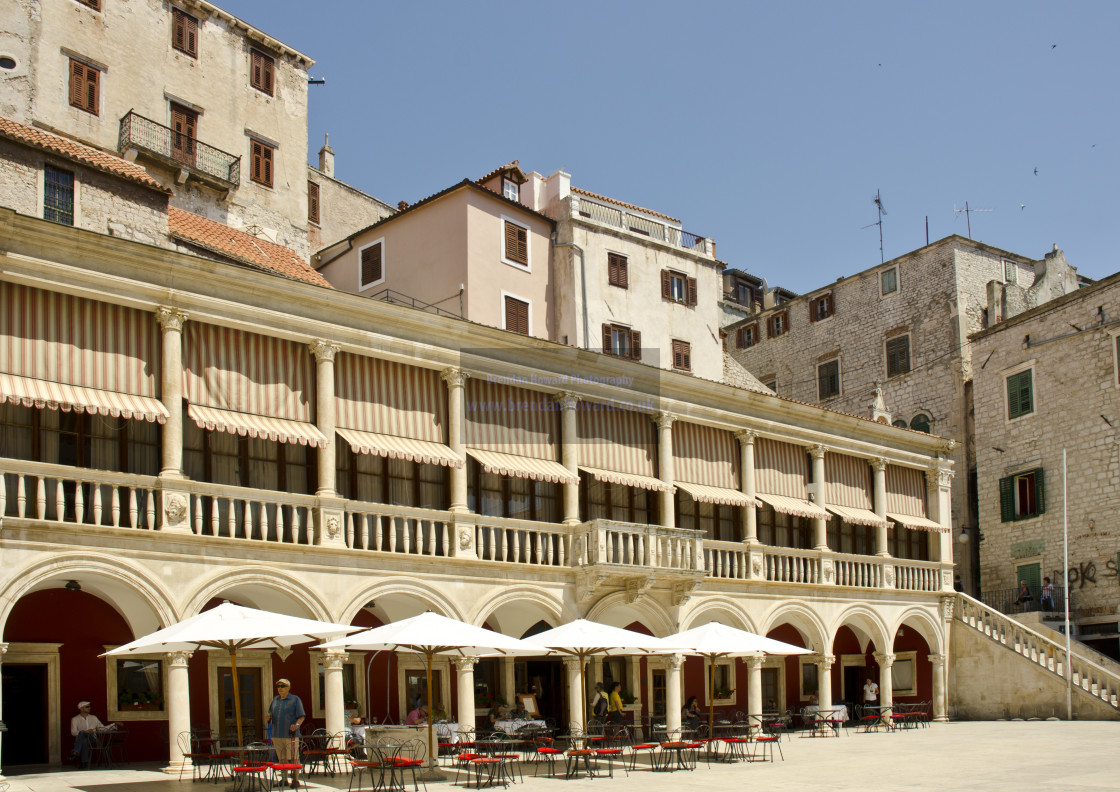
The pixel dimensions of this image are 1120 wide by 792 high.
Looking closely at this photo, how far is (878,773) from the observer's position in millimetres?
17938

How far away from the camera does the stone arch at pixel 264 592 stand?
18.5m

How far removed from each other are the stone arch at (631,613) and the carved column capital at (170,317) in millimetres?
10127

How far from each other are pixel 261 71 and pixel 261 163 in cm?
270

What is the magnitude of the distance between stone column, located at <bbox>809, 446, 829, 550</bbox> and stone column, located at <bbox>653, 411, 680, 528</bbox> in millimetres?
5103

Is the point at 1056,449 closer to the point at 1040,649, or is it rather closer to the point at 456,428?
the point at 1040,649

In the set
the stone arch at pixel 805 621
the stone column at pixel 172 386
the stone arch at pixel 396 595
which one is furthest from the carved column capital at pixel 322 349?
the stone arch at pixel 805 621

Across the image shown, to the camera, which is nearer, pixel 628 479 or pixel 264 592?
pixel 264 592

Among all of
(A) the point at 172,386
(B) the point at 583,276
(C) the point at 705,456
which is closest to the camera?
(A) the point at 172,386

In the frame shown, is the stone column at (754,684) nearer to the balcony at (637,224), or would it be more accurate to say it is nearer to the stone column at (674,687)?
the stone column at (674,687)

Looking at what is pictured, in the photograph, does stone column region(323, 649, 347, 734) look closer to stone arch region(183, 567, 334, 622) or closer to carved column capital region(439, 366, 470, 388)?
stone arch region(183, 567, 334, 622)

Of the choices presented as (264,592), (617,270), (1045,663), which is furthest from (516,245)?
(1045,663)

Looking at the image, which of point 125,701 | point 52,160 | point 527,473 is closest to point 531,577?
point 527,473

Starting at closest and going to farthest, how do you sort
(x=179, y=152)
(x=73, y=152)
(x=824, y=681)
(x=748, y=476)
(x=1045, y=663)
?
(x=73, y=152), (x=748, y=476), (x=824, y=681), (x=179, y=152), (x=1045, y=663)

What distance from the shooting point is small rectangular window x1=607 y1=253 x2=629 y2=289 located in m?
32.2
